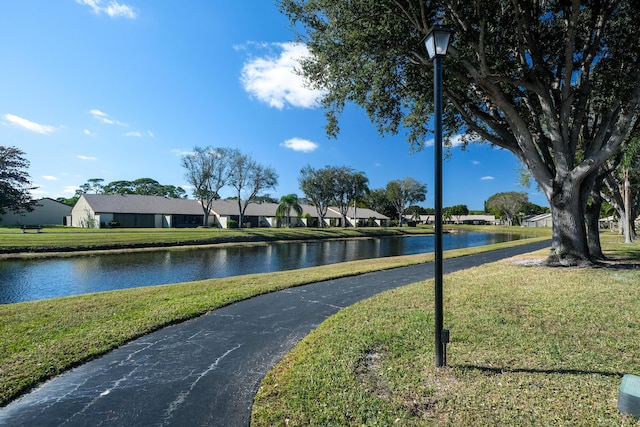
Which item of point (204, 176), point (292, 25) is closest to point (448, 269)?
point (292, 25)

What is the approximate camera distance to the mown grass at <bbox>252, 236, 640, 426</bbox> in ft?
10.3

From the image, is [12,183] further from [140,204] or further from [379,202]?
[379,202]

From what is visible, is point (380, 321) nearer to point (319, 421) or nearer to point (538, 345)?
point (538, 345)

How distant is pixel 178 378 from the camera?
4.05m

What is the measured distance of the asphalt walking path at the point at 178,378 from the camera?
3290mm

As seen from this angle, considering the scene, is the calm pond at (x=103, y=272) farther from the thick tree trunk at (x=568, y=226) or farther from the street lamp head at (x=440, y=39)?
the street lamp head at (x=440, y=39)

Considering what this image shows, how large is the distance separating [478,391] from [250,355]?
3.02 meters

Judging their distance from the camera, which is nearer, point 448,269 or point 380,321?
point 380,321

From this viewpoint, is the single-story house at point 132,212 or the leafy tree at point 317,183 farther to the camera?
the leafy tree at point 317,183

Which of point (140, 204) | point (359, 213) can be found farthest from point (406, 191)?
point (140, 204)

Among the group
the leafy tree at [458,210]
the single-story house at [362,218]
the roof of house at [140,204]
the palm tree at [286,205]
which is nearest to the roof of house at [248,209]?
the roof of house at [140,204]

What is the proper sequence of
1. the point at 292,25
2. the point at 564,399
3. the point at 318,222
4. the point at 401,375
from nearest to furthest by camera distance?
1. the point at 564,399
2. the point at 401,375
3. the point at 292,25
4. the point at 318,222

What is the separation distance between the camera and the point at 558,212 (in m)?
11.5

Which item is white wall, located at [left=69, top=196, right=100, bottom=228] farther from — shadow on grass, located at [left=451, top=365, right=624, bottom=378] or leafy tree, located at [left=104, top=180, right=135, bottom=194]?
shadow on grass, located at [left=451, top=365, right=624, bottom=378]
